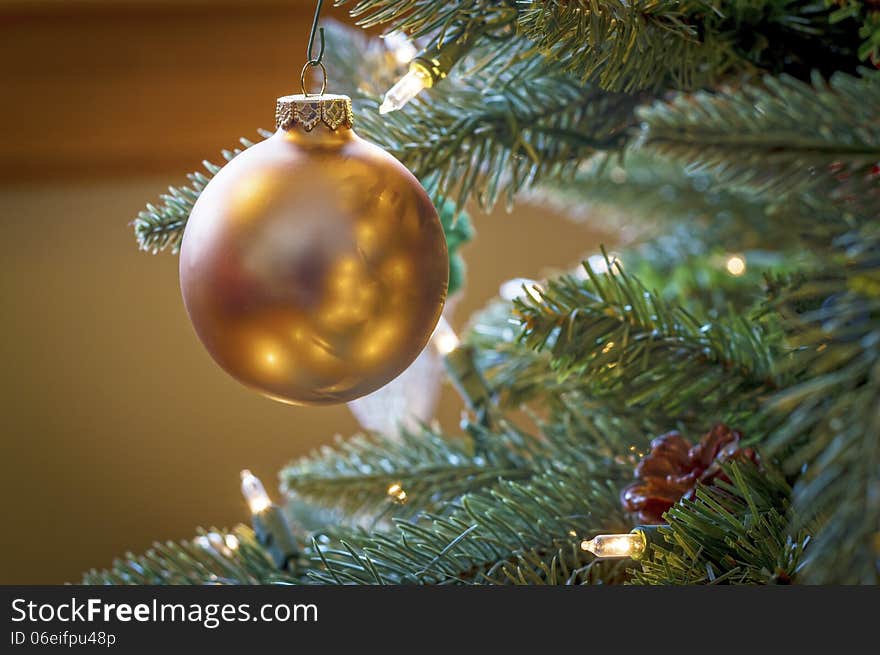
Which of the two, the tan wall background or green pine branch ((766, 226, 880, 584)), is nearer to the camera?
green pine branch ((766, 226, 880, 584))

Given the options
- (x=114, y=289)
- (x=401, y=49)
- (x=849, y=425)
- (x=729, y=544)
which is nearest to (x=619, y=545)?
(x=729, y=544)

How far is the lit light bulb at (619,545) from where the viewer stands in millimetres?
326

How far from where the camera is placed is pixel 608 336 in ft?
1.23

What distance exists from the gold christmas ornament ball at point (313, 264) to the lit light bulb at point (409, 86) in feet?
0.16

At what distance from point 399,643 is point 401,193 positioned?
5.7 inches

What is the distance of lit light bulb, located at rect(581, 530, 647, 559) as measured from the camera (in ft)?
1.07

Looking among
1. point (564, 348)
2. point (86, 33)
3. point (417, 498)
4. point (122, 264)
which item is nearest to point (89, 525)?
point (122, 264)

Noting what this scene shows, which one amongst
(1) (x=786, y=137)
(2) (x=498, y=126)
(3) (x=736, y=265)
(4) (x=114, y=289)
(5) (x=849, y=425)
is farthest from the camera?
(4) (x=114, y=289)

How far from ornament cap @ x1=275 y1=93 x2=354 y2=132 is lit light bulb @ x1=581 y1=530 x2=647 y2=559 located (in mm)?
171

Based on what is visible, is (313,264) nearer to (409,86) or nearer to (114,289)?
(409,86)

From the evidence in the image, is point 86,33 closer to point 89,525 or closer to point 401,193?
point 89,525

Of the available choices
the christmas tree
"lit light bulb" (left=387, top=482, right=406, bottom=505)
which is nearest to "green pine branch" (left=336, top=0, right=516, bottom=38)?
the christmas tree

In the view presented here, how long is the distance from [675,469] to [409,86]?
19cm

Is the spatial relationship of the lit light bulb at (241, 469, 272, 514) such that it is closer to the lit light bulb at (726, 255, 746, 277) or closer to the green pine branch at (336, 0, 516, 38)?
the green pine branch at (336, 0, 516, 38)
